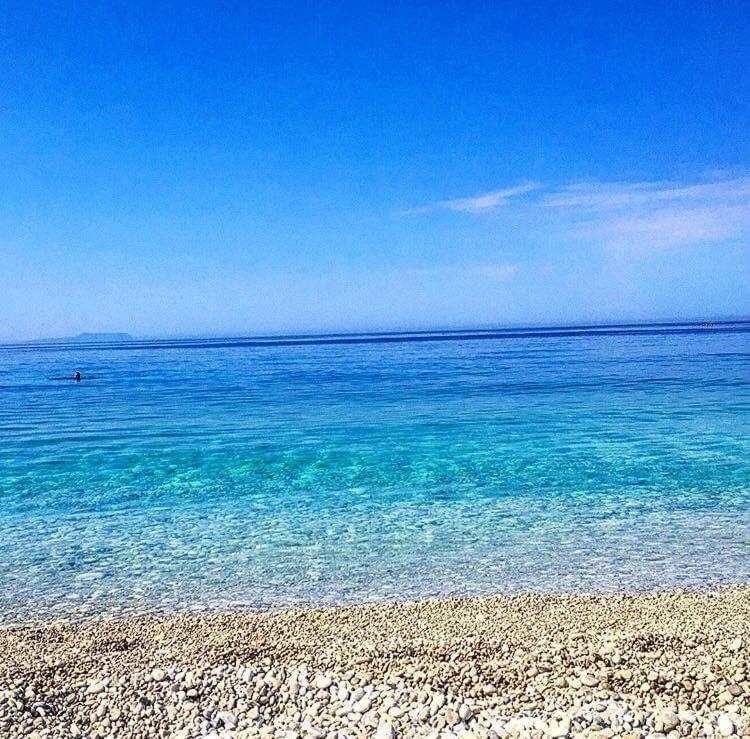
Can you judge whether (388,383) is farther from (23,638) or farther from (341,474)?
(23,638)

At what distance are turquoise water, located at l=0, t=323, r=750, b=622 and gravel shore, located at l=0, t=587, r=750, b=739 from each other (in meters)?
1.46

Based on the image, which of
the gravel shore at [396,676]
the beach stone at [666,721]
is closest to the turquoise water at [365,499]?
the gravel shore at [396,676]

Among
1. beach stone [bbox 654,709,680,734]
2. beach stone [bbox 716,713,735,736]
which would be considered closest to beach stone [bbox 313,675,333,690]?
beach stone [bbox 654,709,680,734]

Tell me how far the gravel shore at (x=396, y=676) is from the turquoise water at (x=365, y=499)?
146 cm

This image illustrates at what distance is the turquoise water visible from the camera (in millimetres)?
8727

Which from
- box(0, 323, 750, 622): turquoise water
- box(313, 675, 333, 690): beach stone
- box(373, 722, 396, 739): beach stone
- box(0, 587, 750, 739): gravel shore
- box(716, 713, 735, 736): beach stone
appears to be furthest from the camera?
box(0, 323, 750, 622): turquoise water

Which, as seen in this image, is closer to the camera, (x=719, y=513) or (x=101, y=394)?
(x=719, y=513)

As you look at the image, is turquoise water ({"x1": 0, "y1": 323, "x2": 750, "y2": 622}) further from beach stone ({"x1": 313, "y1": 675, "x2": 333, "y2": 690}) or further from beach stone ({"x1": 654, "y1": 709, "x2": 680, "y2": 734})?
beach stone ({"x1": 654, "y1": 709, "x2": 680, "y2": 734})

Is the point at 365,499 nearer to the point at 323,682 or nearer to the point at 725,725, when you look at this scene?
the point at 323,682

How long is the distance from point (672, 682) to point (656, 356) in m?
48.9

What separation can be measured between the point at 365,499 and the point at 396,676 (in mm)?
7072

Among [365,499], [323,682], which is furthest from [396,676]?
[365,499]

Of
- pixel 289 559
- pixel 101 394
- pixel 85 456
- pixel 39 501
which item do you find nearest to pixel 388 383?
pixel 101 394

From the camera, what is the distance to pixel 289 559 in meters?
9.54
